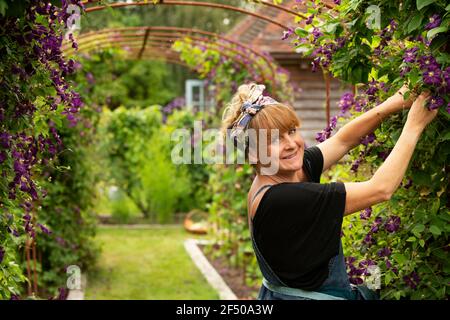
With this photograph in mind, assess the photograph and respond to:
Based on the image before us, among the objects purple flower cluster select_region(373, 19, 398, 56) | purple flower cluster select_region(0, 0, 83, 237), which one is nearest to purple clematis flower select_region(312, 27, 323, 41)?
purple flower cluster select_region(373, 19, 398, 56)

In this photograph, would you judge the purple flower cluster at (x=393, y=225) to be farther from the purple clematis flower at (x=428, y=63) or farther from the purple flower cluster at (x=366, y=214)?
the purple clematis flower at (x=428, y=63)

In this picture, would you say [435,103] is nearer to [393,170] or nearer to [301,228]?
[393,170]

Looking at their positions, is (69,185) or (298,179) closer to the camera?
(298,179)

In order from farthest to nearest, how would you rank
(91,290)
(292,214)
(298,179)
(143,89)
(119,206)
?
(143,89)
(119,206)
(91,290)
(298,179)
(292,214)

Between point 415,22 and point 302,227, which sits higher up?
point 415,22

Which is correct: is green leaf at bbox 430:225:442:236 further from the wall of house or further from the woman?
the wall of house

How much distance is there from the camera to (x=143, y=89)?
93.5 ft

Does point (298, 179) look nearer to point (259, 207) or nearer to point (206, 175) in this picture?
point (259, 207)

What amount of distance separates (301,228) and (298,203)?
9cm

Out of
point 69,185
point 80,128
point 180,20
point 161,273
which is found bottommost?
point 161,273

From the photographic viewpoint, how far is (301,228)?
8.02ft

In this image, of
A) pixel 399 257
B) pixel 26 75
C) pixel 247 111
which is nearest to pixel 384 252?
pixel 399 257
